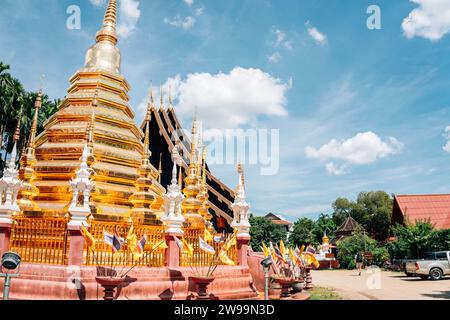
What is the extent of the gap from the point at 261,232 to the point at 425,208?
26.4 meters

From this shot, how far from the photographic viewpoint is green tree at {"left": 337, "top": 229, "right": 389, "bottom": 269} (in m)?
40.3

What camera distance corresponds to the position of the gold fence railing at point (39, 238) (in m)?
12.3

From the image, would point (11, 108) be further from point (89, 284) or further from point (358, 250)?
point (358, 250)

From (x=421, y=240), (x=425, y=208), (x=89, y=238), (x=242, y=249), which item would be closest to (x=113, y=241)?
(x=89, y=238)

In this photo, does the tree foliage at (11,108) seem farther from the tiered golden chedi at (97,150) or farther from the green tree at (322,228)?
the green tree at (322,228)

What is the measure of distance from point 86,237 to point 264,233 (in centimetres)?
5388

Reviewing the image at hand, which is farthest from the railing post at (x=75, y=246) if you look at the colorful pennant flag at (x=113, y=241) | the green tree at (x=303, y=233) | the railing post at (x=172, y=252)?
the green tree at (x=303, y=233)

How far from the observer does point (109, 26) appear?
20906 mm

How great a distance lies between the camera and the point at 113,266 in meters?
12.4

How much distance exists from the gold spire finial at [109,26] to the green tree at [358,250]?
31907 mm

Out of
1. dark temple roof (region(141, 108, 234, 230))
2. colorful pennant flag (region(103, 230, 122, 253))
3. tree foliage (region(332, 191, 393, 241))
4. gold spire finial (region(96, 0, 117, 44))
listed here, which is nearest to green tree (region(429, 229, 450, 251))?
dark temple roof (region(141, 108, 234, 230))
